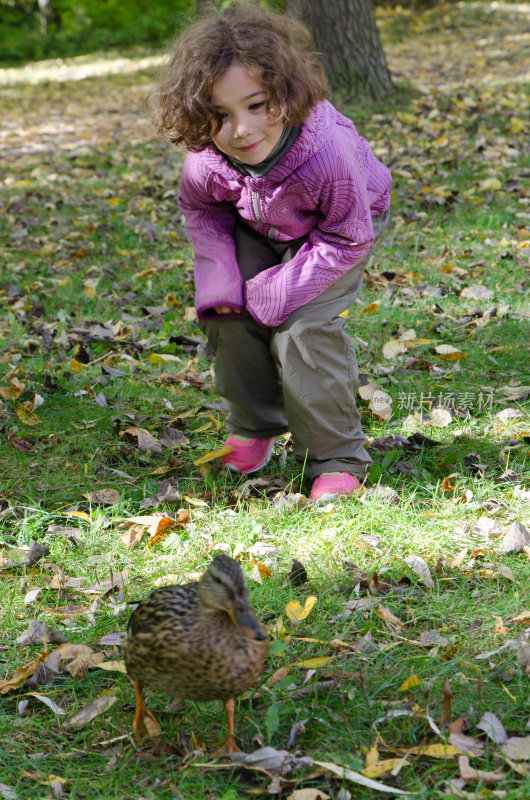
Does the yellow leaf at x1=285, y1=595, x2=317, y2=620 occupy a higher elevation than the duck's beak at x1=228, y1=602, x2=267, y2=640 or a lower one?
lower

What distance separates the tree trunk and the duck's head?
691 cm

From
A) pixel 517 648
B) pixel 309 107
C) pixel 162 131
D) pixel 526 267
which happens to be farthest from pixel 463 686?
pixel 526 267

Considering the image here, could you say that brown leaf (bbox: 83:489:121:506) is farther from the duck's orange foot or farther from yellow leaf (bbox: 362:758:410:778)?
yellow leaf (bbox: 362:758:410:778)

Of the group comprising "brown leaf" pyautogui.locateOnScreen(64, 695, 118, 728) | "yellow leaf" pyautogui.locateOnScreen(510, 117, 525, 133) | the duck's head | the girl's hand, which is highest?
the girl's hand

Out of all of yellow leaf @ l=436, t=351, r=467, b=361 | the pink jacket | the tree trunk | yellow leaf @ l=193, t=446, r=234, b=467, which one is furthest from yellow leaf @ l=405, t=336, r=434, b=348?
the tree trunk

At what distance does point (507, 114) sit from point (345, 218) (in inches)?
253

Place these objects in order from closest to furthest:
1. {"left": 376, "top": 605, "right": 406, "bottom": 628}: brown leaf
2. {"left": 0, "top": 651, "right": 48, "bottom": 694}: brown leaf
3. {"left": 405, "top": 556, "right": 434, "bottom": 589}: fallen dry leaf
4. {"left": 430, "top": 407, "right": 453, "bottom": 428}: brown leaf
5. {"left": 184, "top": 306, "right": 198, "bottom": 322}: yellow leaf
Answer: {"left": 0, "top": 651, "right": 48, "bottom": 694}: brown leaf < {"left": 376, "top": 605, "right": 406, "bottom": 628}: brown leaf < {"left": 405, "top": 556, "right": 434, "bottom": 589}: fallen dry leaf < {"left": 430, "top": 407, "right": 453, "bottom": 428}: brown leaf < {"left": 184, "top": 306, "right": 198, "bottom": 322}: yellow leaf

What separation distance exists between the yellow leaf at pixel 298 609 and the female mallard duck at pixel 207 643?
547 millimetres

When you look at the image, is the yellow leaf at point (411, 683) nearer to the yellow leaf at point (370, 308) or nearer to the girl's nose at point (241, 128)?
the girl's nose at point (241, 128)

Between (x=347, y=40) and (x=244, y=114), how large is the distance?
20.0ft

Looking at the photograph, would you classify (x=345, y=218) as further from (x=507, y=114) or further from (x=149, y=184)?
(x=507, y=114)

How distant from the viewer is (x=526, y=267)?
5.42m

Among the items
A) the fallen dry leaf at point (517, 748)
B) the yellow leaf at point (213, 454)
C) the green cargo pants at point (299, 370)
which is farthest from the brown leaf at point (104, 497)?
the fallen dry leaf at point (517, 748)

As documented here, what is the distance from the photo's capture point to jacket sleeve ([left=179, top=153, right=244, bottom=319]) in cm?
336
